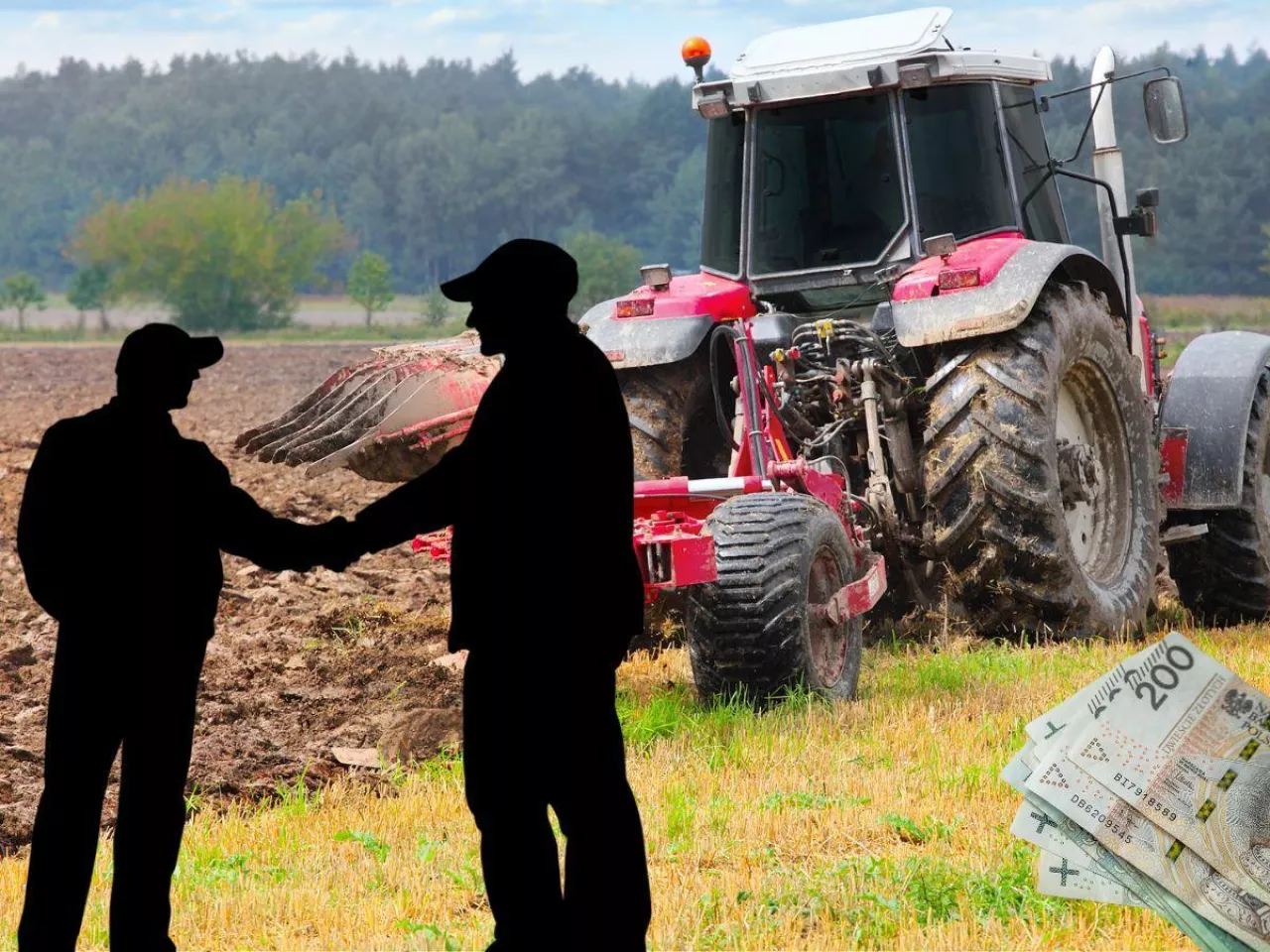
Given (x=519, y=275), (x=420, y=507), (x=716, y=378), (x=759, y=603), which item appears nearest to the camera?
(x=519, y=275)

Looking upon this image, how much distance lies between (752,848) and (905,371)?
11.0ft

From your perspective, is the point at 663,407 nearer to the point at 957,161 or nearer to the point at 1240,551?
the point at 957,161

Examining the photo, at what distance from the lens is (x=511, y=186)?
95.0m

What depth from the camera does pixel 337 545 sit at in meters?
3.71

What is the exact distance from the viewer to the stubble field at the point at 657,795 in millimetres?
4117

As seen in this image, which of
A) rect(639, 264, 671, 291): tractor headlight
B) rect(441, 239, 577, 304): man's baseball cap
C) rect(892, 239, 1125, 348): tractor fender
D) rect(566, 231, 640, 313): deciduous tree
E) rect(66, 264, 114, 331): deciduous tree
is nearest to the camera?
rect(441, 239, 577, 304): man's baseball cap

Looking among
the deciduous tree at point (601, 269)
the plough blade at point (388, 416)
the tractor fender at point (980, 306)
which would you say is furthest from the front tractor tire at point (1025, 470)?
the deciduous tree at point (601, 269)

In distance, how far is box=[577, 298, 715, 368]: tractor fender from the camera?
7496 millimetres

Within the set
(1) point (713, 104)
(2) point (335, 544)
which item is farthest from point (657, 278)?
(2) point (335, 544)

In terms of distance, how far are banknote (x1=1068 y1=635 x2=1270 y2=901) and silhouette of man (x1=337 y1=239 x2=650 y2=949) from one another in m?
1.00

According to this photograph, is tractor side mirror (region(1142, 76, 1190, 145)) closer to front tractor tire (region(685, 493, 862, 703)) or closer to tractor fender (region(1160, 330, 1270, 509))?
tractor fender (region(1160, 330, 1270, 509))

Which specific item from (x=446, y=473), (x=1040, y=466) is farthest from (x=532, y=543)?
(x=1040, y=466)

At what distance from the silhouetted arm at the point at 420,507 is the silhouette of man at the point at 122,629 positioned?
347 millimetres

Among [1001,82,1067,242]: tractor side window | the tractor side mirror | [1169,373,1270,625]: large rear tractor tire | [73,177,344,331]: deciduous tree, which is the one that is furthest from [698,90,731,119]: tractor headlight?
[73,177,344,331]: deciduous tree
